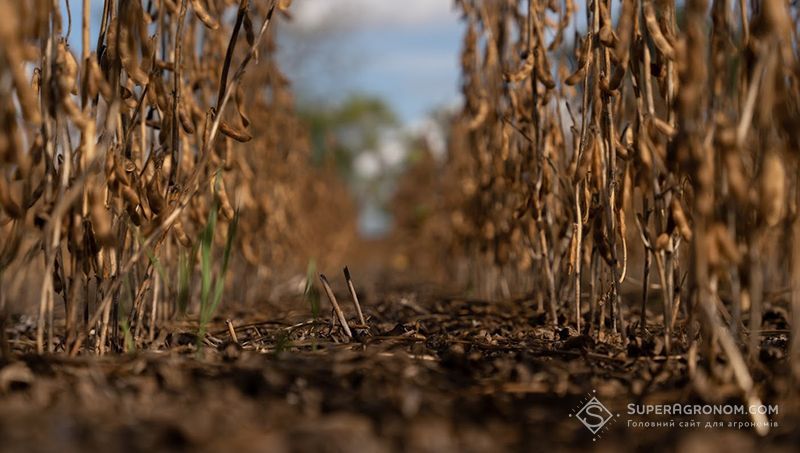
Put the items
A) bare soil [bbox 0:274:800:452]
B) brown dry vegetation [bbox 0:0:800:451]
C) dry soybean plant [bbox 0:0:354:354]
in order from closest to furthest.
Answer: bare soil [bbox 0:274:800:452] < brown dry vegetation [bbox 0:0:800:451] < dry soybean plant [bbox 0:0:354:354]

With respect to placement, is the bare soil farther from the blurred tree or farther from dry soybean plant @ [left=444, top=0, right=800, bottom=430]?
the blurred tree

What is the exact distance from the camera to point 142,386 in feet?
4.21

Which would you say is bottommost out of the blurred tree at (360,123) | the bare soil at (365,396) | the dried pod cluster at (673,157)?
the bare soil at (365,396)

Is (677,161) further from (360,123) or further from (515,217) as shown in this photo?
(360,123)

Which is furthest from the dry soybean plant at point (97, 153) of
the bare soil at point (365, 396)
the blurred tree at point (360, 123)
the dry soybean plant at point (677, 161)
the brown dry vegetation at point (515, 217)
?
the blurred tree at point (360, 123)

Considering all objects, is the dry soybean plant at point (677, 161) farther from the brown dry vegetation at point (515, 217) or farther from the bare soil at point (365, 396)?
the bare soil at point (365, 396)

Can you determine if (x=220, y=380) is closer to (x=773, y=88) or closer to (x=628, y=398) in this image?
(x=628, y=398)

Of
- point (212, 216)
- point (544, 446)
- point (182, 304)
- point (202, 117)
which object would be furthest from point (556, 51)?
point (544, 446)

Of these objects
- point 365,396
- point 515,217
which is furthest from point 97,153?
point 515,217

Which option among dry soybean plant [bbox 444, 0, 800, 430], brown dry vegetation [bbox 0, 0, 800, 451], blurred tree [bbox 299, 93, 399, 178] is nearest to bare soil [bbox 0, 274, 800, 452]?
brown dry vegetation [bbox 0, 0, 800, 451]

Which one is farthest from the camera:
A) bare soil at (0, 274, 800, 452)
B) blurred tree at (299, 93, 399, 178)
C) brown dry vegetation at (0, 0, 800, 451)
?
blurred tree at (299, 93, 399, 178)

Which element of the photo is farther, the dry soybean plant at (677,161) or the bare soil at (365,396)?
the dry soybean plant at (677,161)

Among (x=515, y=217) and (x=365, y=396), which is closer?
(x=365, y=396)

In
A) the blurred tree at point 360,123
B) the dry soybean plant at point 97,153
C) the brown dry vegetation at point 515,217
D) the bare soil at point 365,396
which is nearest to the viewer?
the bare soil at point 365,396
